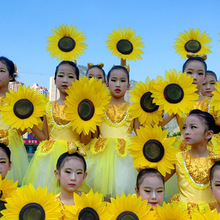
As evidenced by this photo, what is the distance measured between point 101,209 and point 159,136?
97 cm

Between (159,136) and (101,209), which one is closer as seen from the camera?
(101,209)

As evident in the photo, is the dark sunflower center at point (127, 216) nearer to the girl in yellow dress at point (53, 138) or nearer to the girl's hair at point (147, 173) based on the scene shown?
the girl's hair at point (147, 173)

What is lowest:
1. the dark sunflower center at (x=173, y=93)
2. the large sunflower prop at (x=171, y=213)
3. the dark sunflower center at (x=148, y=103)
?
the large sunflower prop at (x=171, y=213)

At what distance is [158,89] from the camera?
11.9 ft

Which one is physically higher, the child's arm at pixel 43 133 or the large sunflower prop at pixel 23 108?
the large sunflower prop at pixel 23 108

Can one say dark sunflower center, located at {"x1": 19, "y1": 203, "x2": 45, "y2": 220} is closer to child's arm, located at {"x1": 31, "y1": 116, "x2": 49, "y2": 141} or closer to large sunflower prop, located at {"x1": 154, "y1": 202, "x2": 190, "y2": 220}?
large sunflower prop, located at {"x1": 154, "y1": 202, "x2": 190, "y2": 220}

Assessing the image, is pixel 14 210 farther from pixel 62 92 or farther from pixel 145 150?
pixel 62 92

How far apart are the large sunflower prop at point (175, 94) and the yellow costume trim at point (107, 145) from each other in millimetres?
732

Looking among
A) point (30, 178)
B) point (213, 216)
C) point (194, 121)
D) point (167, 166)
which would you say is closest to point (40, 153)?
point (30, 178)

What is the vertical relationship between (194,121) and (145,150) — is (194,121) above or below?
above

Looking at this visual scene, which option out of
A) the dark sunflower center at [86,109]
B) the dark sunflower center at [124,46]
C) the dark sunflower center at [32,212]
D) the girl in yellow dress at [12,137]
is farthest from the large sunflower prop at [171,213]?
the dark sunflower center at [124,46]

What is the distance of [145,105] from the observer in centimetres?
379

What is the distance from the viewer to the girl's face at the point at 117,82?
13.9 feet

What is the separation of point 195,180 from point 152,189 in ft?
1.70
